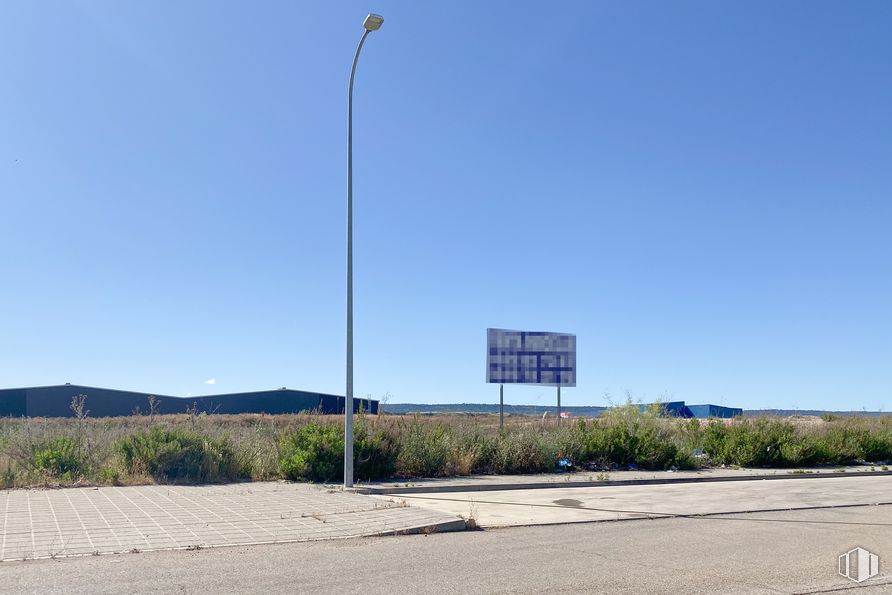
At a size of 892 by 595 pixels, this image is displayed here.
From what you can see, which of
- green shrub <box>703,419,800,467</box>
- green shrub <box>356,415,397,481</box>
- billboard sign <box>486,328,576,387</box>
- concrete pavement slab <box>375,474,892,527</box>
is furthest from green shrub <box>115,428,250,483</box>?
green shrub <box>703,419,800,467</box>

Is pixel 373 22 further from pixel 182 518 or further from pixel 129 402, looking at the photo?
pixel 129 402

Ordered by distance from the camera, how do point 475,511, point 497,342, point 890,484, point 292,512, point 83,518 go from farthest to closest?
point 497,342, point 890,484, point 475,511, point 292,512, point 83,518

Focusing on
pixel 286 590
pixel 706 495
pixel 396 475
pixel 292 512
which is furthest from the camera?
pixel 396 475

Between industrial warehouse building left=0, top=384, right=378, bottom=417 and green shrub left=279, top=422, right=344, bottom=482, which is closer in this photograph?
green shrub left=279, top=422, right=344, bottom=482

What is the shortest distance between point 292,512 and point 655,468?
13.6 m

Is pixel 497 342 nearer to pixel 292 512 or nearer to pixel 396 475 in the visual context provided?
pixel 396 475

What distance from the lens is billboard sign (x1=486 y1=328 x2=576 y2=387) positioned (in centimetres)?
3084

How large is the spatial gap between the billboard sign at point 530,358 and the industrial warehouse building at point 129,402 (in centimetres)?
1555

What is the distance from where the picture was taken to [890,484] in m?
21.0

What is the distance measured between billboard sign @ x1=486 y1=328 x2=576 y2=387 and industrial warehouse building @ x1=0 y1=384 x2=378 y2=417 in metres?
15.6

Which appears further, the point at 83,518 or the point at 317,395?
the point at 317,395

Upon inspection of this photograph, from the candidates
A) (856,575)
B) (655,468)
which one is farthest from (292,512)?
(655,468)

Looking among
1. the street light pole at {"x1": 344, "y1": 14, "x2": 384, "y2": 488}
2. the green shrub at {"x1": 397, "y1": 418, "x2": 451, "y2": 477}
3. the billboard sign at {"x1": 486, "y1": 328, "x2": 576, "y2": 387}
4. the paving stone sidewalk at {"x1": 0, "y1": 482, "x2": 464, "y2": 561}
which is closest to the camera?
the paving stone sidewalk at {"x1": 0, "y1": 482, "x2": 464, "y2": 561}

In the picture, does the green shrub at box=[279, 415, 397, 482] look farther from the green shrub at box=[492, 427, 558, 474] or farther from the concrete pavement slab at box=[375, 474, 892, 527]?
the green shrub at box=[492, 427, 558, 474]
